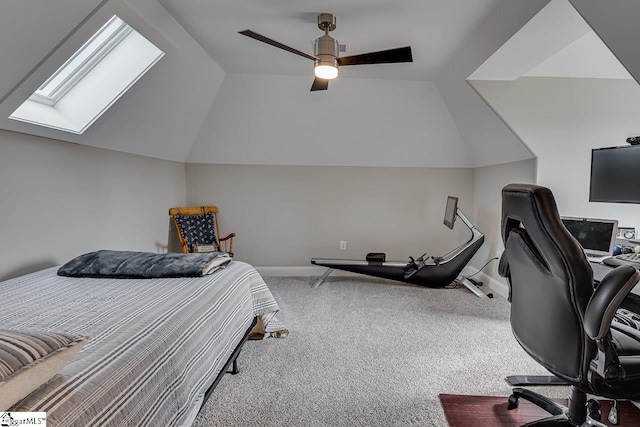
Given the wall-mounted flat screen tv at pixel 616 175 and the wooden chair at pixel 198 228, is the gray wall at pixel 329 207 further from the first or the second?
the wall-mounted flat screen tv at pixel 616 175

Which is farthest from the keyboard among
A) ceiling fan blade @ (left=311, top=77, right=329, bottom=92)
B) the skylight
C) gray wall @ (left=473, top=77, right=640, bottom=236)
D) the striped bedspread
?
the skylight

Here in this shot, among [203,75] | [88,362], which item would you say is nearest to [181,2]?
[203,75]

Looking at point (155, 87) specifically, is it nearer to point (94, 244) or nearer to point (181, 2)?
point (181, 2)

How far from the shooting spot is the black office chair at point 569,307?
3.80ft

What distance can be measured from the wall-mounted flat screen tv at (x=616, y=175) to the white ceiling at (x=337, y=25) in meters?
1.26

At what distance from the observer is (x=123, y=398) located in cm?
94

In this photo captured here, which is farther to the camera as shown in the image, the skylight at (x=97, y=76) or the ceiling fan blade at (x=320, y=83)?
the ceiling fan blade at (x=320, y=83)

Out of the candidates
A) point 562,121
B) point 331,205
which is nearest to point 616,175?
point 562,121

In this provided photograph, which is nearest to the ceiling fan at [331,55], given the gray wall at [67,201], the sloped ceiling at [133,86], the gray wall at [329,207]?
the sloped ceiling at [133,86]

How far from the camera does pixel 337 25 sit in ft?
7.99

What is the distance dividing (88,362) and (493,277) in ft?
12.7

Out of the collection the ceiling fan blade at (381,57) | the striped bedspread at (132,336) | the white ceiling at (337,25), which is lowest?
the striped bedspread at (132,336)

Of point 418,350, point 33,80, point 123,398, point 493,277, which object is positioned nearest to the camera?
→ point 123,398

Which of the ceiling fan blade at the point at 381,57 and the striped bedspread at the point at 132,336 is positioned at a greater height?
the ceiling fan blade at the point at 381,57
